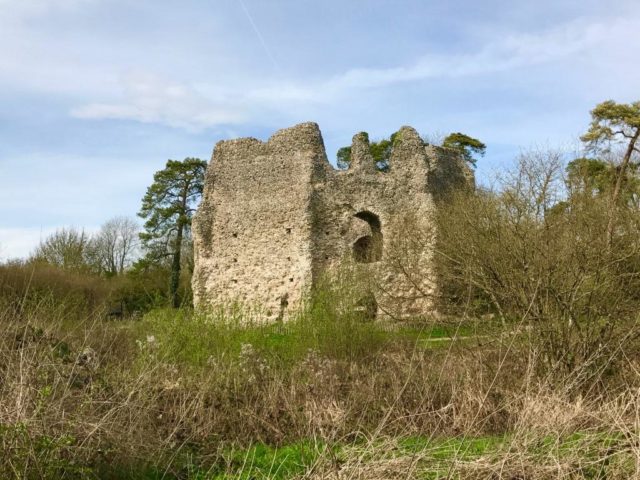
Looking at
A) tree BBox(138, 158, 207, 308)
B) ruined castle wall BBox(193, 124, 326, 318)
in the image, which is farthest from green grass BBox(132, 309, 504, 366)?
tree BBox(138, 158, 207, 308)

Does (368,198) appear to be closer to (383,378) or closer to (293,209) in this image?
(293,209)

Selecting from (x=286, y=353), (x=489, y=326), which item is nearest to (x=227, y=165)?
(x=286, y=353)

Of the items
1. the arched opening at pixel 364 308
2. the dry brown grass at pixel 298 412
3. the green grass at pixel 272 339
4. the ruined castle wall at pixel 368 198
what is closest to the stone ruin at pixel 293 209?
the ruined castle wall at pixel 368 198

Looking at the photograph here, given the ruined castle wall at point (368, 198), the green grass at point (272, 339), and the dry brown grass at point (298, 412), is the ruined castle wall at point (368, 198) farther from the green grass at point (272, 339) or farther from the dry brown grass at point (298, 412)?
the dry brown grass at point (298, 412)

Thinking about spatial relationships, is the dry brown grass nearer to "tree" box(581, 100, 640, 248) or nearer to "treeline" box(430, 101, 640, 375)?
"treeline" box(430, 101, 640, 375)

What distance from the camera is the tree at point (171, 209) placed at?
28.0 metres

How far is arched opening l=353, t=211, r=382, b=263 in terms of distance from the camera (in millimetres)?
17281

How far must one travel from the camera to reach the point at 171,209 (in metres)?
28.1

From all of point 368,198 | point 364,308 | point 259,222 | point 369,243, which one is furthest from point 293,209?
point 364,308

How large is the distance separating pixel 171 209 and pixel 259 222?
10479 millimetres

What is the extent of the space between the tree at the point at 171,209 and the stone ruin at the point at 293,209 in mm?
8880

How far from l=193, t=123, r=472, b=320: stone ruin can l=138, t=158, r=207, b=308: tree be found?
350 inches

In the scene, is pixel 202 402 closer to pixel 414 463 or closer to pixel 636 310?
pixel 414 463

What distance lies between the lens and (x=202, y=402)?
273 inches
